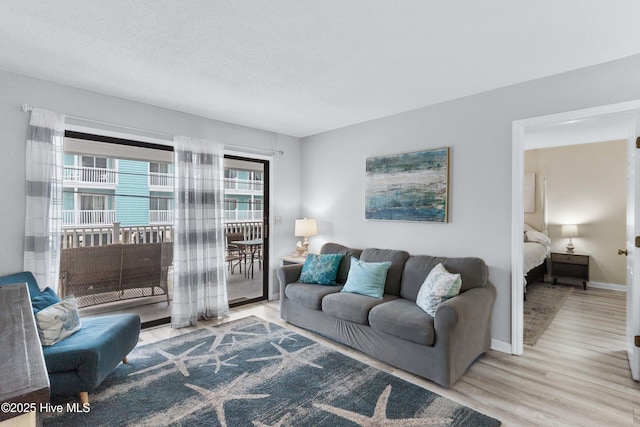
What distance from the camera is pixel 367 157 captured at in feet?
13.5

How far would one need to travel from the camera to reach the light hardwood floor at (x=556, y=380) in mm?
2080

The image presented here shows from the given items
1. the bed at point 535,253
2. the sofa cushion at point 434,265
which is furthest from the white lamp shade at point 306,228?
the bed at point 535,253

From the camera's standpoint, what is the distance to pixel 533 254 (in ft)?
15.9

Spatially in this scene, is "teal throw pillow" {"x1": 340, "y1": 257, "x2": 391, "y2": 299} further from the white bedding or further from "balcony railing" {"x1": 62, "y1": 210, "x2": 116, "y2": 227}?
"balcony railing" {"x1": 62, "y1": 210, "x2": 116, "y2": 227}

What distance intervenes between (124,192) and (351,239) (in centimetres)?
279

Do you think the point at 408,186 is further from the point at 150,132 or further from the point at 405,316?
the point at 150,132

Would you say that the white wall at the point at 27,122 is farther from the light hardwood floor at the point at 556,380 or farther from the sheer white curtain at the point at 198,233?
the light hardwood floor at the point at 556,380

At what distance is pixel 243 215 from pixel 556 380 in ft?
12.5

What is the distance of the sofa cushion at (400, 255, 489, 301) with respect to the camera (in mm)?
2947

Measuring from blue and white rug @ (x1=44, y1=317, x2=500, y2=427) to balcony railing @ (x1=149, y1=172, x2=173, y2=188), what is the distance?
1765mm

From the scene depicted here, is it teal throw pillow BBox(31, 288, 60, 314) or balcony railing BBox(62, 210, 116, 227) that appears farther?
balcony railing BBox(62, 210, 116, 227)

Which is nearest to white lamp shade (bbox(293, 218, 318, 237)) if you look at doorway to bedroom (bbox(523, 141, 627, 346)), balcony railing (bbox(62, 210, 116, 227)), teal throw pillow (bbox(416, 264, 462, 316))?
A: teal throw pillow (bbox(416, 264, 462, 316))

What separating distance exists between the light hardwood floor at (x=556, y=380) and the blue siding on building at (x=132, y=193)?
127 centimetres

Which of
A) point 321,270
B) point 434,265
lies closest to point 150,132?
point 321,270
